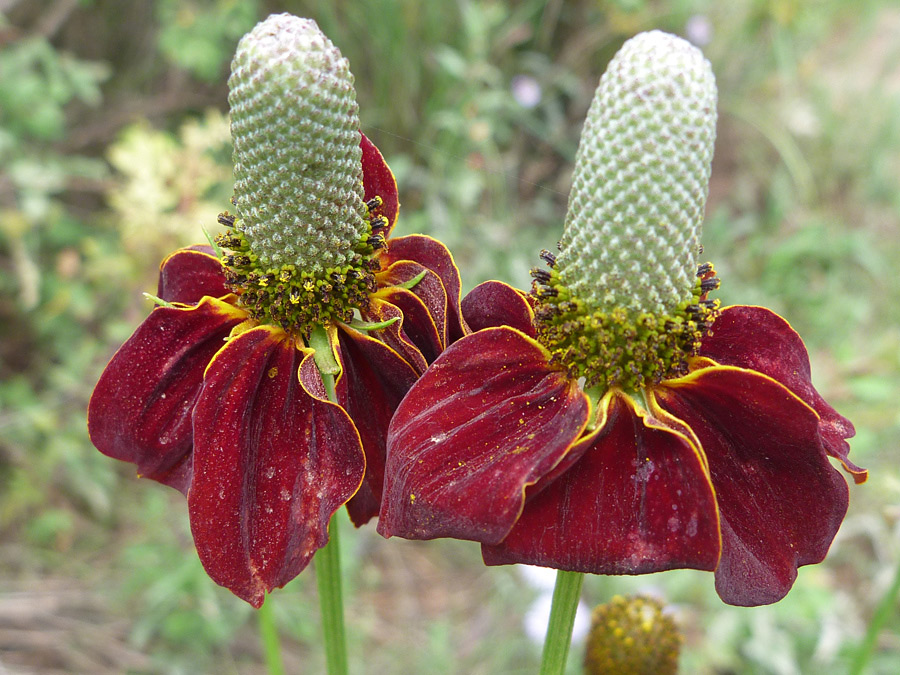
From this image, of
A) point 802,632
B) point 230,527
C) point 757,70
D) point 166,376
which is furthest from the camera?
point 757,70

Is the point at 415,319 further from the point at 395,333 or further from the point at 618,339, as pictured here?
the point at 618,339

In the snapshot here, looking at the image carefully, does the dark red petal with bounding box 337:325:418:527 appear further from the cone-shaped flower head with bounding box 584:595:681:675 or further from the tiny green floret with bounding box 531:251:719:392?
the cone-shaped flower head with bounding box 584:595:681:675

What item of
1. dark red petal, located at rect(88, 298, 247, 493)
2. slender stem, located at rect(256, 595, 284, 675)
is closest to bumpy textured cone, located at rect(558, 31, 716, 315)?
dark red petal, located at rect(88, 298, 247, 493)

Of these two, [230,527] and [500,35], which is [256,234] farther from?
[500,35]

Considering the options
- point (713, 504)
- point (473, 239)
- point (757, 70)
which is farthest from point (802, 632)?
point (757, 70)

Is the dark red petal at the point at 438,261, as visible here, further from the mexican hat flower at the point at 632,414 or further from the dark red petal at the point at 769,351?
the dark red petal at the point at 769,351

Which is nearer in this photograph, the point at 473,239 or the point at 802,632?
the point at 802,632

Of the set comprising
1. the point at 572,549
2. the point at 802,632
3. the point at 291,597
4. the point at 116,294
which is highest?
the point at 572,549
